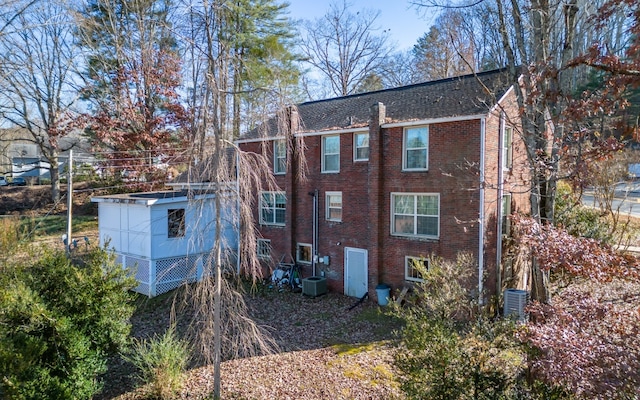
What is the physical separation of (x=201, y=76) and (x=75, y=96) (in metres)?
23.4

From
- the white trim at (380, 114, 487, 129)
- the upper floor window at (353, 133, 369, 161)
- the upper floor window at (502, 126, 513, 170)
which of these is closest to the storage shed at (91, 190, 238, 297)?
the upper floor window at (353, 133, 369, 161)

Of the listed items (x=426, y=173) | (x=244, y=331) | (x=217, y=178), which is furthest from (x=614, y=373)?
(x=426, y=173)

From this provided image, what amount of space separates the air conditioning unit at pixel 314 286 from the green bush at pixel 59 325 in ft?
25.1

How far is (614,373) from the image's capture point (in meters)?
3.73

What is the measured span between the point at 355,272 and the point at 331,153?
496 centimetres

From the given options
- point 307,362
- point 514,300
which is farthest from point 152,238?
point 514,300

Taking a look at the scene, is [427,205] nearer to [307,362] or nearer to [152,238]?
[307,362]

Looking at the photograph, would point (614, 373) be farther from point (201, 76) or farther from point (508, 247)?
point (508, 247)

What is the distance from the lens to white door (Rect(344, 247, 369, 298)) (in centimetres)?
1478

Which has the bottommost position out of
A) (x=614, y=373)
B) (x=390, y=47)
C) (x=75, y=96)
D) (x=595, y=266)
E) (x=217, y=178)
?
(x=614, y=373)

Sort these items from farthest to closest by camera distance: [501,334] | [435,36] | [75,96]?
[435,36]
[75,96]
[501,334]

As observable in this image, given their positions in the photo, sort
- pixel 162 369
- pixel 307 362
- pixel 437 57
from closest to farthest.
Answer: pixel 162 369
pixel 307 362
pixel 437 57

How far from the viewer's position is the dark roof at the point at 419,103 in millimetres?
12820

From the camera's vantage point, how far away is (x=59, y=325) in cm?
736
